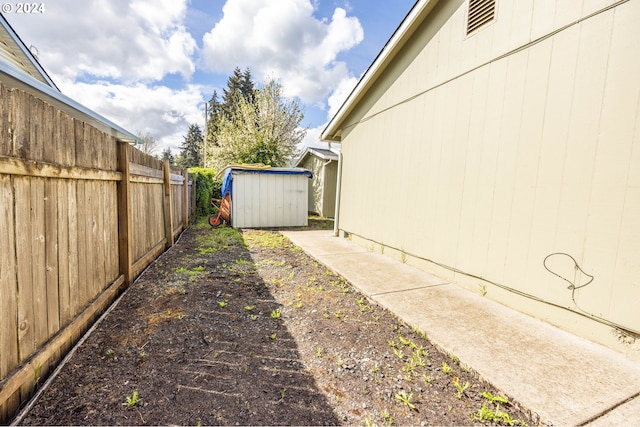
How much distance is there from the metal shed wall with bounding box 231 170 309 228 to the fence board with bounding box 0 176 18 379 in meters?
7.04

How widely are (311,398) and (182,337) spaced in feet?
4.19

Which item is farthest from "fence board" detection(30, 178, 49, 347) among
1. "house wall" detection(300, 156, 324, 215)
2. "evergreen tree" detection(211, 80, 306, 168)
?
"evergreen tree" detection(211, 80, 306, 168)

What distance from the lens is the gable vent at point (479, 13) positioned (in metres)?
3.36

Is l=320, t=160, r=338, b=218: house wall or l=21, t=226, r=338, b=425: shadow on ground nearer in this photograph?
l=21, t=226, r=338, b=425: shadow on ground

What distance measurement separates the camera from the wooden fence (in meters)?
1.40

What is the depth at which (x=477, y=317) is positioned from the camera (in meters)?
2.74

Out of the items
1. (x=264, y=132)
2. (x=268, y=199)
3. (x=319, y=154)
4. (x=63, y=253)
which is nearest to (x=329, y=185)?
(x=319, y=154)

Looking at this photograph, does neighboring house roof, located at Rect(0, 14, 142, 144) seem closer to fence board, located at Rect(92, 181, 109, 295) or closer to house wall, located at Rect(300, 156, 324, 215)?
fence board, located at Rect(92, 181, 109, 295)

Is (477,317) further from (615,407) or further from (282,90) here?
(282,90)

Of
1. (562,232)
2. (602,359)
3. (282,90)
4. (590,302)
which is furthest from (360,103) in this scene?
(282,90)

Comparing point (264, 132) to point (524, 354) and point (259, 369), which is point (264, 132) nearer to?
point (259, 369)

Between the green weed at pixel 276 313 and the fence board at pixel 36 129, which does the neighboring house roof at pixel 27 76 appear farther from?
the green weed at pixel 276 313

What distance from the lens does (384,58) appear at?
4.96m

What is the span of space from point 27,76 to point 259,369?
4.82 meters
